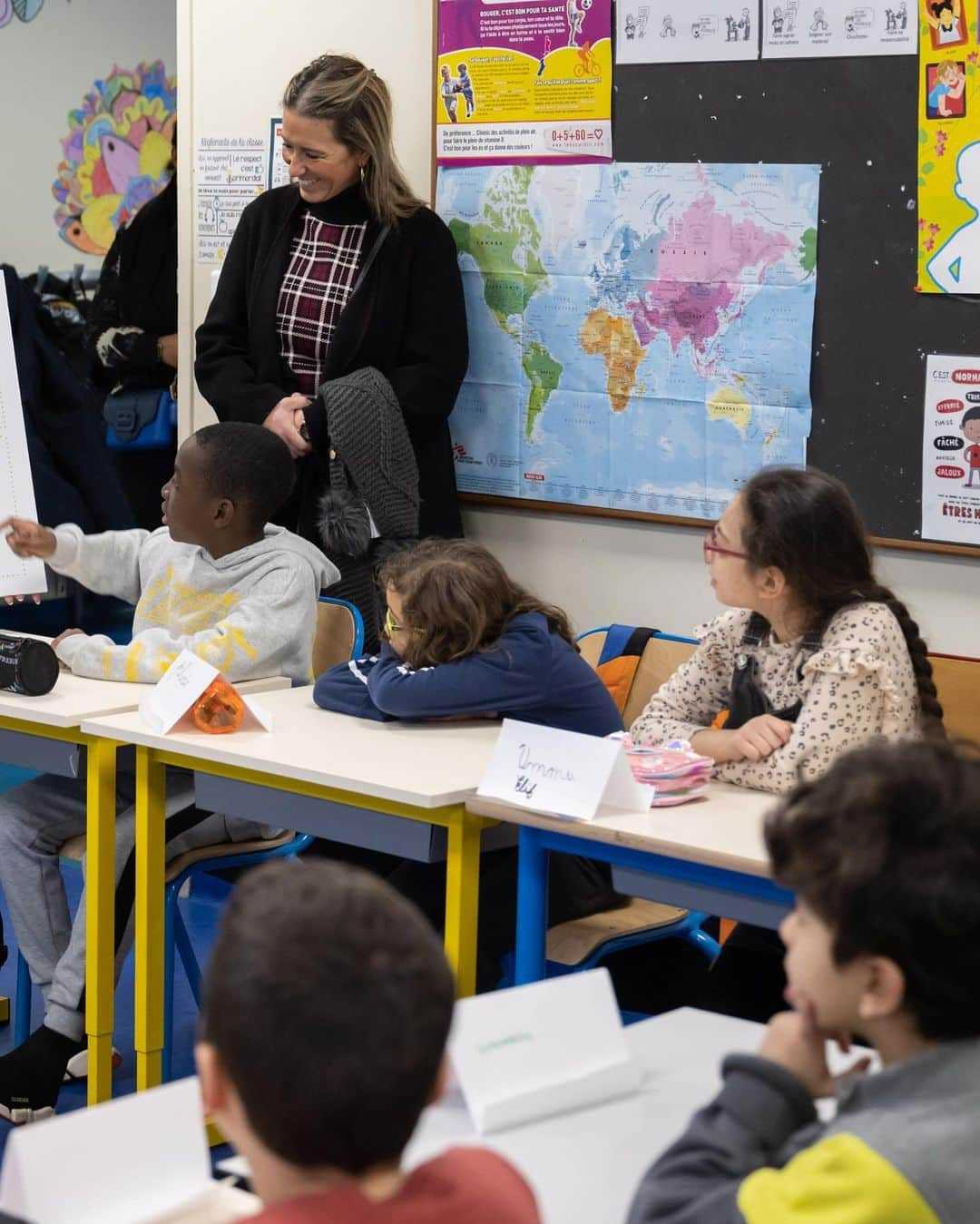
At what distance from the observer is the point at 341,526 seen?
3.93m

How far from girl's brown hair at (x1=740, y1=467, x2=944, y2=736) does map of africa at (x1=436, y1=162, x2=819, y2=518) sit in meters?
1.16

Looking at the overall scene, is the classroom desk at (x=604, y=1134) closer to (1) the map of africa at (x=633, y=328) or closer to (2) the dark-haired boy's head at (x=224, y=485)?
(2) the dark-haired boy's head at (x=224, y=485)

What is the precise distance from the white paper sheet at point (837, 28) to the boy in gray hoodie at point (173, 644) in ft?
4.51

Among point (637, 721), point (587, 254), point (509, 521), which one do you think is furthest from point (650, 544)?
point (637, 721)

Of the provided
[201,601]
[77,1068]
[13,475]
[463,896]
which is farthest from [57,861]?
[463,896]

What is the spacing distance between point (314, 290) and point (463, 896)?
6.47 ft

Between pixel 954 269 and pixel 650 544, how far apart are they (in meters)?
0.95

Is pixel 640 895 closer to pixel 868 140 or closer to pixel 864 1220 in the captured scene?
A: pixel 864 1220

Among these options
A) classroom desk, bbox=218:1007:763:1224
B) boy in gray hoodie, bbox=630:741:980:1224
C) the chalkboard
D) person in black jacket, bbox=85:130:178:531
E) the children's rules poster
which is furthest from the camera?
person in black jacket, bbox=85:130:178:531

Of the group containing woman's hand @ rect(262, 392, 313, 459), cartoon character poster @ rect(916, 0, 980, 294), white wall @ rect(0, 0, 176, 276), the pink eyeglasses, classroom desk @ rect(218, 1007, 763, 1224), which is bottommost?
classroom desk @ rect(218, 1007, 763, 1224)

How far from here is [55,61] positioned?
702 cm

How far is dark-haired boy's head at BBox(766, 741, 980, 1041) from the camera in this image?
1.21m

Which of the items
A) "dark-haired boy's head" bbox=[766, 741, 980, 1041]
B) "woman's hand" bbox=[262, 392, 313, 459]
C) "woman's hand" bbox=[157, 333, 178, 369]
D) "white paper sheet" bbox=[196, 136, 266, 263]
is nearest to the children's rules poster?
"white paper sheet" bbox=[196, 136, 266, 263]

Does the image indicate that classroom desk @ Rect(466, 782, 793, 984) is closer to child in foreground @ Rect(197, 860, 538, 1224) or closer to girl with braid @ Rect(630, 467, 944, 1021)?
girl with braid @ Rect(630, 467, 944, 1021)
